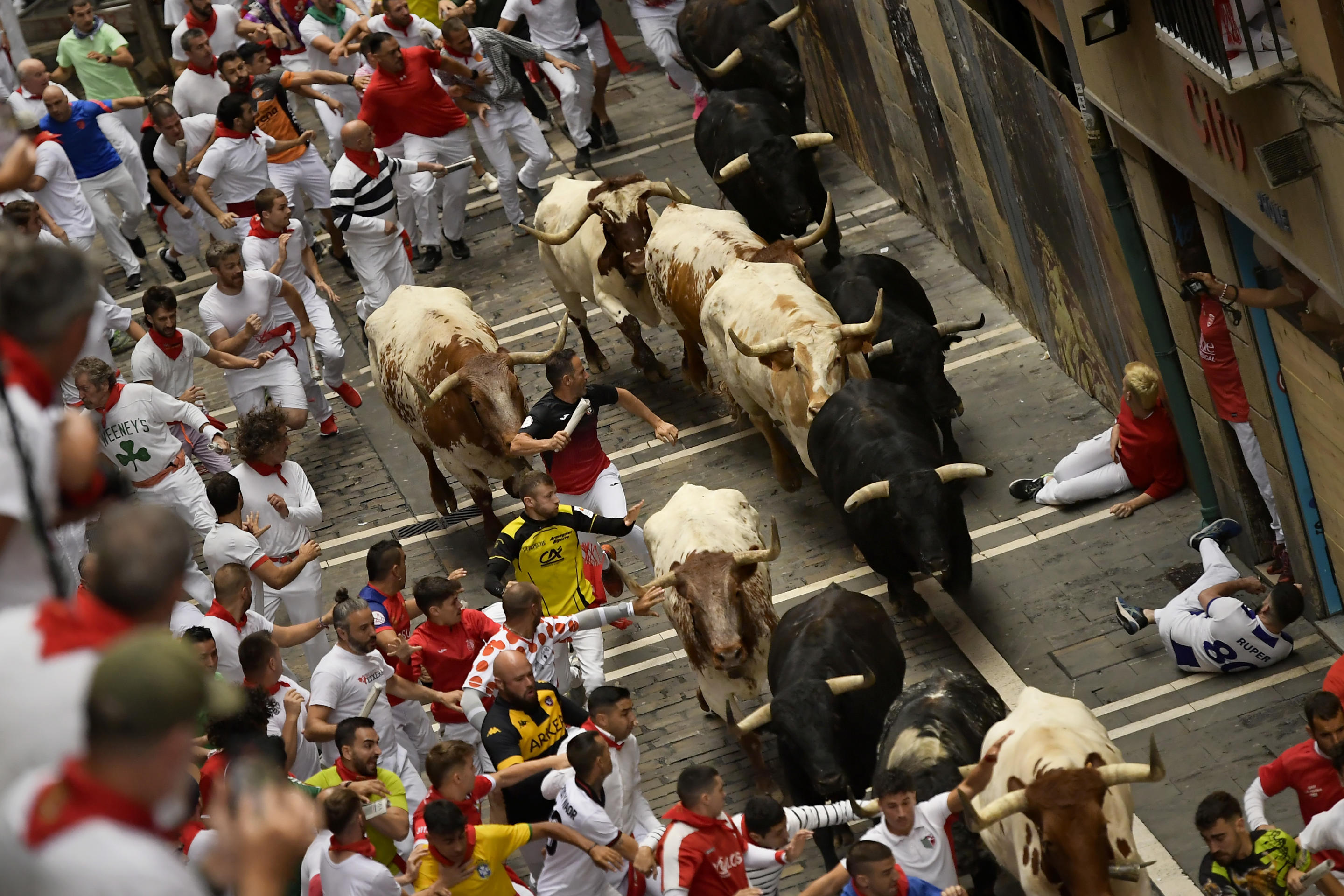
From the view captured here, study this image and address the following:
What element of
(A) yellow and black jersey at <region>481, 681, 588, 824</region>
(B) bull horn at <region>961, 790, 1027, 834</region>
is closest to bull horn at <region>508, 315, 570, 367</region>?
(A) yellow and black jersey at <region>481, 681, 588, 824</region>

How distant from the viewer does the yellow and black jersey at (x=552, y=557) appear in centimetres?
1153

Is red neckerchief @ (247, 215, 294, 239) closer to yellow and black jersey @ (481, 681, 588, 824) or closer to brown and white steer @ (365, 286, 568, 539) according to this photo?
brown and white steer @ (365, 286, 568, 539)

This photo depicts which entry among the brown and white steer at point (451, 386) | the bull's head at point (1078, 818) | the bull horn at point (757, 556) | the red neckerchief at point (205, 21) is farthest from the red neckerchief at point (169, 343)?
the bull's head at point (1078, 818)

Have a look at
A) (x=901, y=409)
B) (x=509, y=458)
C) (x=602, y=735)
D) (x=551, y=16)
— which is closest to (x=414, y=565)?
(x=509, y=458)

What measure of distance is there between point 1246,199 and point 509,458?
6.33m

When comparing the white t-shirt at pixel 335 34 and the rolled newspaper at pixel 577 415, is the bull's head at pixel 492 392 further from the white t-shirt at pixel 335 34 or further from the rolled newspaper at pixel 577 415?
the white t-shirt at pixel 335 34

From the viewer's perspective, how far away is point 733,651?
35.3 feet

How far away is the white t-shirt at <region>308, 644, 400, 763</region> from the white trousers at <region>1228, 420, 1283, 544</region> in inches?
228

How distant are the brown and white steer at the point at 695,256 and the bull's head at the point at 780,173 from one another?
46 cm

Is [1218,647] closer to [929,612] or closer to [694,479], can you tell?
[929,612]

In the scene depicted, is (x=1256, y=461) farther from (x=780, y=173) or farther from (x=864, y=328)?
(x=780, y=173)

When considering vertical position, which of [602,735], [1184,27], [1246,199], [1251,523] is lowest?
[1251,523]

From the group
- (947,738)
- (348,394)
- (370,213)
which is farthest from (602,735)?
(370,213)

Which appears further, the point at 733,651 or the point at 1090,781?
the point at 733,651
